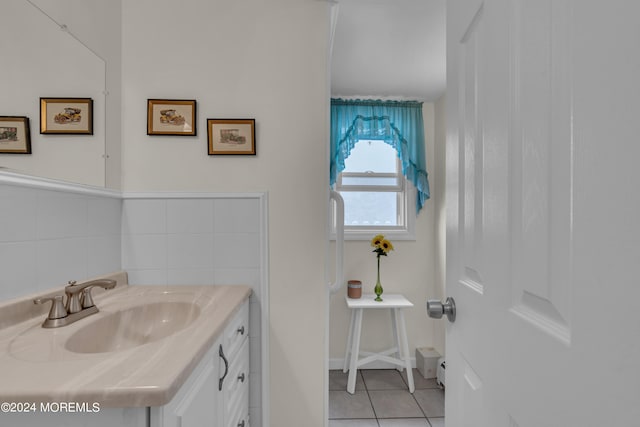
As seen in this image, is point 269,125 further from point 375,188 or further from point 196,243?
point 375,188

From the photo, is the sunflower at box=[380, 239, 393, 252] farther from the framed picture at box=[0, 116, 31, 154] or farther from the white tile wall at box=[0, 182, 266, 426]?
the framed picture at box=[0, 116, 31, 154]

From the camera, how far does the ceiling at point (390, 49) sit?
1.73m

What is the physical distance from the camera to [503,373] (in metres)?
0.53

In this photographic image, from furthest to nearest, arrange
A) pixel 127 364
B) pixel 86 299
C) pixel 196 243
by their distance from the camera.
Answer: pixel 196 243, pixel 86 299, pixel 127 364

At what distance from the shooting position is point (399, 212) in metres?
3.05

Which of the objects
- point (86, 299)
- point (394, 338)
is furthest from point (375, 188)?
point (86, 299)

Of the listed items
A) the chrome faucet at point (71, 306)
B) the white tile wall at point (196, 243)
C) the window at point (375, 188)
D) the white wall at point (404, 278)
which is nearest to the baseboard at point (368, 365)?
the white wall at point (404, 278)

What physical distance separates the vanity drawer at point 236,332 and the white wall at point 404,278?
148cm

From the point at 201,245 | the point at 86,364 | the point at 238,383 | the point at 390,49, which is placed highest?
the point at 390,49

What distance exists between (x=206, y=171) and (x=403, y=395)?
7.09 feet

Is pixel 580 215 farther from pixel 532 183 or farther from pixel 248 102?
pixel 248 102

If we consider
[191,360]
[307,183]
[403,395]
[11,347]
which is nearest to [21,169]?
[11,347]

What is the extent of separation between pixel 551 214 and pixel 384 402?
7.78 ft

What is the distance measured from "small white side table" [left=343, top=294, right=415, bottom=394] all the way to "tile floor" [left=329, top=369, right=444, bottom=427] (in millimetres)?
83
